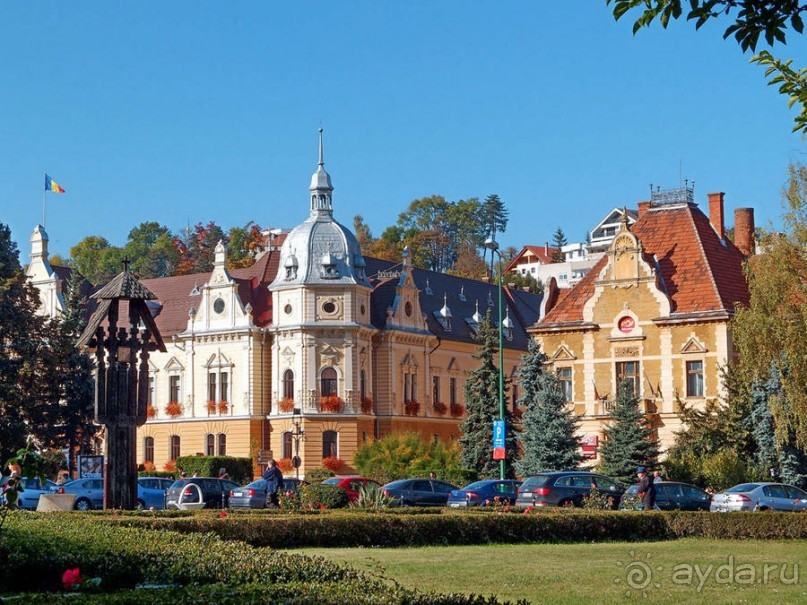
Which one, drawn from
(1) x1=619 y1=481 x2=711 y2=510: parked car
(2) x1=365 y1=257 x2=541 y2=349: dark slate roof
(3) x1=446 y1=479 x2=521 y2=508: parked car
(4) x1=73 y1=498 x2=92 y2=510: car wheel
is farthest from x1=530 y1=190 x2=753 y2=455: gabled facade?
(4) x1=73 y1=498 x2=92 y2=510: car wheel

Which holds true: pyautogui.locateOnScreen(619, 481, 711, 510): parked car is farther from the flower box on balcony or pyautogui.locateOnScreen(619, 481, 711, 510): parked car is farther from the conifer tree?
the flower box on balcony

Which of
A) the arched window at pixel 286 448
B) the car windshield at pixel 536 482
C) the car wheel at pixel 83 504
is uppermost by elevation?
the arched window at pixel 286 448

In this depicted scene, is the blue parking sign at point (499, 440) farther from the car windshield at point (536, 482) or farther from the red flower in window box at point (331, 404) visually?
the red flower in window box at point (331, 404)

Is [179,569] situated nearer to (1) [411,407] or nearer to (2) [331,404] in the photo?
(2) [331,404]

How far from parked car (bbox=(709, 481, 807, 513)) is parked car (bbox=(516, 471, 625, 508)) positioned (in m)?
3.14

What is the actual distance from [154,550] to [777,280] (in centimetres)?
2932

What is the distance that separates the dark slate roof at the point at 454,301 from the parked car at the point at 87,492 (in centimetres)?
3664

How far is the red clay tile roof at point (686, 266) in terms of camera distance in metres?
58.3

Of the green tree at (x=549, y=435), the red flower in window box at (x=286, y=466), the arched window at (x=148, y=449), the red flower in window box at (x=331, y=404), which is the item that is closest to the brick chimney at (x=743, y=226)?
the green tree at (x=549, y=435)

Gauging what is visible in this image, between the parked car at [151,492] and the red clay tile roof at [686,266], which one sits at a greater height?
the red clay tile roof at [686,266]

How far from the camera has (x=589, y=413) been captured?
60188mm

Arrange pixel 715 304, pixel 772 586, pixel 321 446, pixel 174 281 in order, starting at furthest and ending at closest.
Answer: pixel 174 281, pixel 321 446, pixel 715 304, pixel 772 586

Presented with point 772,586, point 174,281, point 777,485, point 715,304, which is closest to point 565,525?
point 772,586

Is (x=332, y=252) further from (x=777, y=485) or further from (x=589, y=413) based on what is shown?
(x=777, y=485)
